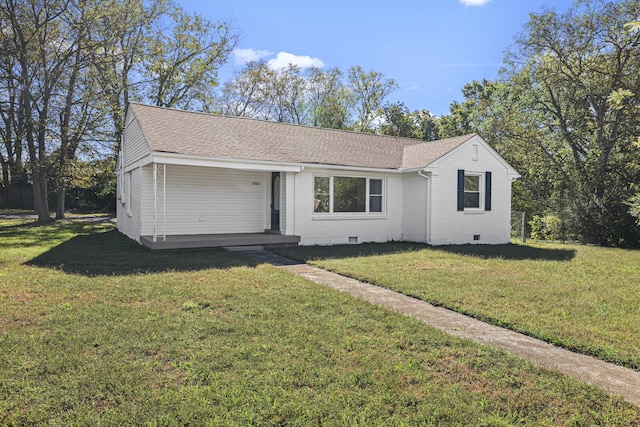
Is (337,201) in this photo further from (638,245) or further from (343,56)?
(343,56)

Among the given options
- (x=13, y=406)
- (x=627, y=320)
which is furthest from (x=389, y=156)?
(x=13, y=406)

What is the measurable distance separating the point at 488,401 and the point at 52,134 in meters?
25.5

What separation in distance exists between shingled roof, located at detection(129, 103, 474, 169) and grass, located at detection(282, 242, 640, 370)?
321cm

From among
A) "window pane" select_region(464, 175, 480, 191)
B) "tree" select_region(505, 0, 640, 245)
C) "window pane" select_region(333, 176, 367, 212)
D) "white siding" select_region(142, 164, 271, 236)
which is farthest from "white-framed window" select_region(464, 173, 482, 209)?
"white siding" select_region(142, 164, 271, 236)

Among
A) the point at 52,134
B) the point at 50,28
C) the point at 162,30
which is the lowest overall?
the point at 52,134

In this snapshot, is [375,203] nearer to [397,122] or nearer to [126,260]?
[126,260]

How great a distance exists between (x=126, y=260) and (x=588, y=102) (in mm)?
21735

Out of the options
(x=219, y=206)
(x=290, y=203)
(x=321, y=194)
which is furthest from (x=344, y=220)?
(x=219, y=206)

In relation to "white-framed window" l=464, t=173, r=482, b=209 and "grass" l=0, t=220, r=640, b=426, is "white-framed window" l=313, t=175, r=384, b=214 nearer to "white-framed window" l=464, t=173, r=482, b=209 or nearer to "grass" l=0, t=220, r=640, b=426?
"white-framed window" l=464, t=173, r=482, b=209

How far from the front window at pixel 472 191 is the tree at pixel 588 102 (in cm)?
464

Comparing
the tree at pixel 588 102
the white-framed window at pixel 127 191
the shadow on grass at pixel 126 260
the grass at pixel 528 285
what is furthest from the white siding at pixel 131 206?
the tree at pixel 588 102

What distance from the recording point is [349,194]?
13.6 m

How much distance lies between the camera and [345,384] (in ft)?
10.6

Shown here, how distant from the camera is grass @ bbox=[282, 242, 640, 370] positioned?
4.53m
